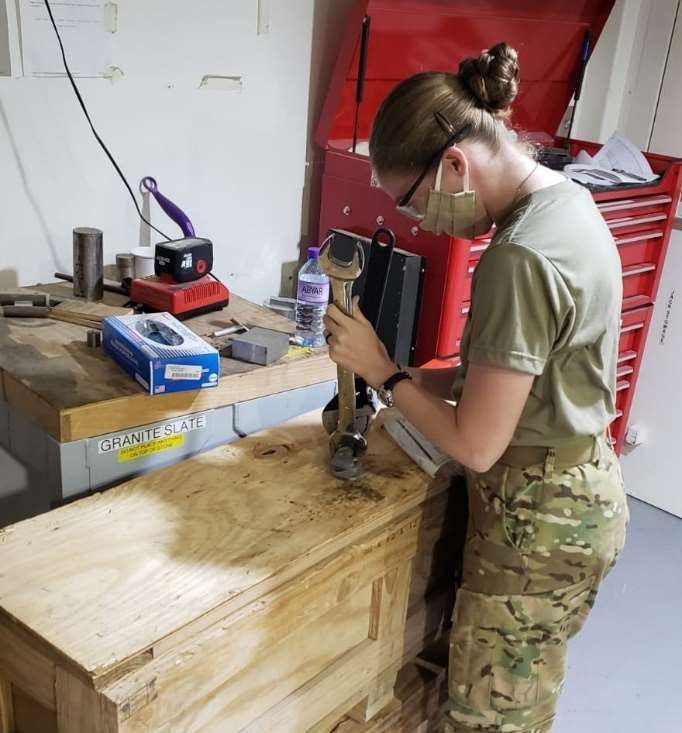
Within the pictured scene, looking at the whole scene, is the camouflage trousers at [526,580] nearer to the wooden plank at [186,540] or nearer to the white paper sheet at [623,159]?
the wooden plank at [186,540]

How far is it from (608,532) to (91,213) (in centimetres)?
119

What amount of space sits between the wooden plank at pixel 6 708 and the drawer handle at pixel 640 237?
1.81m

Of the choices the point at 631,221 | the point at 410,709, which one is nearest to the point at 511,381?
the point at 410,709

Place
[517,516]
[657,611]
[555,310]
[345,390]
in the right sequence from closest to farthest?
1. [555,310]
2. [517,516]
3. [345,390]
4. [657,611]

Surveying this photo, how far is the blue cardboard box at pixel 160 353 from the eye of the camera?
4.02ft

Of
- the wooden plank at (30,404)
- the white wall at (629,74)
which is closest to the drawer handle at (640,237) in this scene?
the white wall at (629,74)

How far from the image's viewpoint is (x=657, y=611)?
214 centimetres

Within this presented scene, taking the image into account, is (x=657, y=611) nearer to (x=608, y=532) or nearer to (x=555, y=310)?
(x=608, y=532)

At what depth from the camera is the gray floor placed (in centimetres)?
178

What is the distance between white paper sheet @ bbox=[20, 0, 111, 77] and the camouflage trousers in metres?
1.08

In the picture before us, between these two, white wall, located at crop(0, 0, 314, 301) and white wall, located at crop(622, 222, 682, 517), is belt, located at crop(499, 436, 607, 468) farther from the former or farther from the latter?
white wall, located at crop(622, 222, 682, 517)

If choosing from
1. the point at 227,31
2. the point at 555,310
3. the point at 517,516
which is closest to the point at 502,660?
the point at 517,516

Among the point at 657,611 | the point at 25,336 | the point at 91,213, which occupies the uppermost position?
the point at 91,213

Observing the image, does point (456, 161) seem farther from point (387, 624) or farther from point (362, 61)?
point (362, 61)
